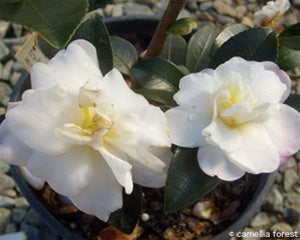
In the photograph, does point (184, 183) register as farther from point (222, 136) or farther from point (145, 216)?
point (145, 216)

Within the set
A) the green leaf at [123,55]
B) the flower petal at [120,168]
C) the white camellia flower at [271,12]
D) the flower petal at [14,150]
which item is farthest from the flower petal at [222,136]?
the green leaf at [123,55]

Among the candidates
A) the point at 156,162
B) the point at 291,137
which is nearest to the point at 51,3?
the point at 156,162

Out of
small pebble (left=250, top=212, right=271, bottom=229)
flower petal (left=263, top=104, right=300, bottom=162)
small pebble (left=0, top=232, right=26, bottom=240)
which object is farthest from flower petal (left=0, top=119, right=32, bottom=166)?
small pebble (left=250, top=212, right=271, bottom=229)

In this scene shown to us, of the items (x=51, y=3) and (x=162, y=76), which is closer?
(x=51, y=3)

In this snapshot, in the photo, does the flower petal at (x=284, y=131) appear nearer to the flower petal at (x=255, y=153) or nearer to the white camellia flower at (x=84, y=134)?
the flower petal at (x=255, y=153)

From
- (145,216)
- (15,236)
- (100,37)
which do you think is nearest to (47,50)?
(100,37)

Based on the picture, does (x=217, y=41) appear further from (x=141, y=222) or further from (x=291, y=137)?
(x=141, y=222)
